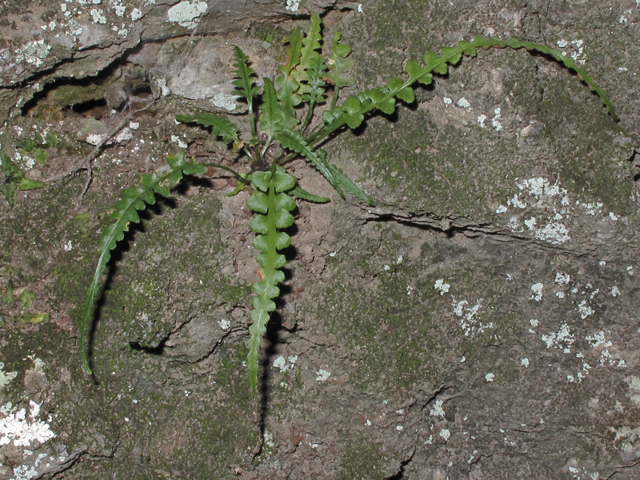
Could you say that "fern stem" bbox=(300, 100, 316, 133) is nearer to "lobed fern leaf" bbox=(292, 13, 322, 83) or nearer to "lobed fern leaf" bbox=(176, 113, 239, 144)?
"lobed fern leaf" bbox=(292, 13, 322, 83)

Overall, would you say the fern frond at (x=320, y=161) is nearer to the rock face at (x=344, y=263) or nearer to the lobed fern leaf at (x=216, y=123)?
the rock face at (x=344, y=263)

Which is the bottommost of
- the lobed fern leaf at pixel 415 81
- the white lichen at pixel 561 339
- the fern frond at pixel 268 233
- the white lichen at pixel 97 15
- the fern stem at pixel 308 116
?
the white lichen at pixel 561 339

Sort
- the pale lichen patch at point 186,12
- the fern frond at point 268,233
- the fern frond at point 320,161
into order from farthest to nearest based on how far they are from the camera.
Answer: the pale lichen patch at point 186,12
the fern frond at point 320,161
the fern frond at point 268,233

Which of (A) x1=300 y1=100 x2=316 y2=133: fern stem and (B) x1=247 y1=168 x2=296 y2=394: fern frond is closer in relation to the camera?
(B) x1=247 y1=168 x2=296 y2=394: fern frond

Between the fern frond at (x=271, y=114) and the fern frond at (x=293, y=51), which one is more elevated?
the fern frond at (x=293, y=51)

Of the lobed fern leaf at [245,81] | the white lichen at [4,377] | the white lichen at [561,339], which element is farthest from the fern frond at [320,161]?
the white lichen at [4,377]

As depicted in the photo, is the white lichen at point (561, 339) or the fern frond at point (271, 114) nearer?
the fern frond at point (271, 114)

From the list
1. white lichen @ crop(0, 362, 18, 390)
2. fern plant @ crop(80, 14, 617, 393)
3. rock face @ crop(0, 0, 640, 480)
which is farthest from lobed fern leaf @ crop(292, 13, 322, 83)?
white lichen @ crop(0, 362, 18, 390)

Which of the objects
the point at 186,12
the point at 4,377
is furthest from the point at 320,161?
the point at 4,377

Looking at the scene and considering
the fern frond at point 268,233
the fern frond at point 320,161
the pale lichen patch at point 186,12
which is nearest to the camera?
the fern frond at point 268,233
